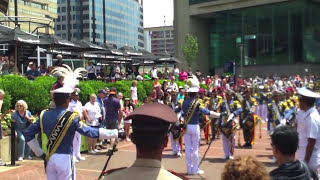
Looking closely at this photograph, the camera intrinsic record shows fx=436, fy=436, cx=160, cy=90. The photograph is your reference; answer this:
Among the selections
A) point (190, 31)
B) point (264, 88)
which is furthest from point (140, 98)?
point (190, 31)

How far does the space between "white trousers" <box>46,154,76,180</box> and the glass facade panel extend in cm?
3775

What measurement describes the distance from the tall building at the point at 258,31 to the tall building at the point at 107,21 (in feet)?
198

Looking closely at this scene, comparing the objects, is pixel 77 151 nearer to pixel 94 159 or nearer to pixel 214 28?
pixel 94 159

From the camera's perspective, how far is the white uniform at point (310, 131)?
5680mm

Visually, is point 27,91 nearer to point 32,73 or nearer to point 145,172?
point 32,73

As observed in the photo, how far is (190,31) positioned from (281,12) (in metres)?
11.6

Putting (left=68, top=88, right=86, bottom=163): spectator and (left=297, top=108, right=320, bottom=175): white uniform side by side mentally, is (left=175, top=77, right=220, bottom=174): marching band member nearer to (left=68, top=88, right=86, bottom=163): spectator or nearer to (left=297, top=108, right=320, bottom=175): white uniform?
(left=68, top=88, right=86, bottom=163): spectator

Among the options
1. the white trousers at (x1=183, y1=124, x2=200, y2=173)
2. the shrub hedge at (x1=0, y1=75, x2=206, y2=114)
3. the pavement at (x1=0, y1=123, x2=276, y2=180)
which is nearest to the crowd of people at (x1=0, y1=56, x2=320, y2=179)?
the white trousers at (x1=183, y1=124, x2=200, y2=173)

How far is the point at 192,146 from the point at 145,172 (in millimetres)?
7098

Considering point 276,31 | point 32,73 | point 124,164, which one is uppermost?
point 276,31

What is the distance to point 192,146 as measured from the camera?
9.97 meters

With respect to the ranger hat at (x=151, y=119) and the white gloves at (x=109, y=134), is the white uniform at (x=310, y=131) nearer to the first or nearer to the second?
the white gloves at (x=109, y=134)

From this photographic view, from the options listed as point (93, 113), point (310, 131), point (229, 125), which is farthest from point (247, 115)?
point (310, 131)

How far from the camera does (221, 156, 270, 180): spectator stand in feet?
9.41
